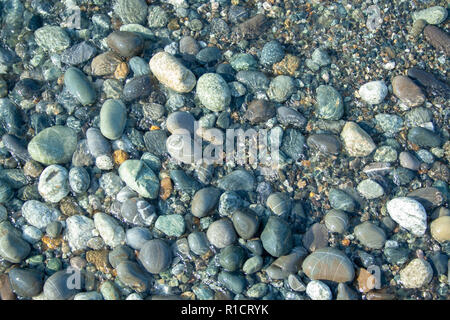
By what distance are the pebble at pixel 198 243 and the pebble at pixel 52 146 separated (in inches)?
36.2

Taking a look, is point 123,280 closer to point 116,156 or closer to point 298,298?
point 116,156

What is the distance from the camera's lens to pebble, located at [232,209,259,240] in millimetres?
2295

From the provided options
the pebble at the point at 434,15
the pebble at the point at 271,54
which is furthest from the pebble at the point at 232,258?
the pebble at the point at 434,15

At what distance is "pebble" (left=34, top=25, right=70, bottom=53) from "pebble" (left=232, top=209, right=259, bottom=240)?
170 centimetres

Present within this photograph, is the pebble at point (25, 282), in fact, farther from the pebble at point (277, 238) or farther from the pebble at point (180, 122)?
the pebble at point (277, 238)

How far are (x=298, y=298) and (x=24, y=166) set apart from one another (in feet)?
5.97

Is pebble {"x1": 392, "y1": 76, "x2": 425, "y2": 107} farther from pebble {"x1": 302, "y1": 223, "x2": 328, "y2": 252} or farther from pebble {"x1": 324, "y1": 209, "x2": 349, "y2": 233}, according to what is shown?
pebble {"x1": 302, "y1": 223, "x2": 328, "y2": 252}

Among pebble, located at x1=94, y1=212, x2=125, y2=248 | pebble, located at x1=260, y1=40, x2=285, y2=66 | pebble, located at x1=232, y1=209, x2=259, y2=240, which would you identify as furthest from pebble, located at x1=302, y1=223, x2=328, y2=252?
pebble, located at x1=260, y1=40, x2=285, y2=66

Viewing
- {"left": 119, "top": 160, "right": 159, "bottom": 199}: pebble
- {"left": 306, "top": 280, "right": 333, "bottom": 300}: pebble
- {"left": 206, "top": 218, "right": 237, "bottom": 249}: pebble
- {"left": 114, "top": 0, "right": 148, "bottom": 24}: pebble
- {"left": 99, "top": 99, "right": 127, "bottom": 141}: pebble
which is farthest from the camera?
{"left": 114, "top": 0, "right": 148, "bottom": 24}: pebble

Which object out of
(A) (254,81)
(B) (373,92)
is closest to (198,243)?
(A) (254,81)

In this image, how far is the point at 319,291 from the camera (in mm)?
2207

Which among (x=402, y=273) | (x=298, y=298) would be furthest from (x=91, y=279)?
(x=402, y=273)

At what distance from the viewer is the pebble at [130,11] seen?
9.58 ft
